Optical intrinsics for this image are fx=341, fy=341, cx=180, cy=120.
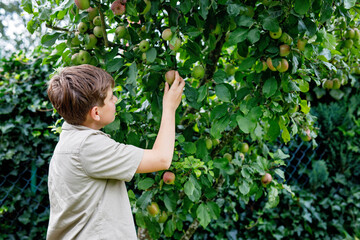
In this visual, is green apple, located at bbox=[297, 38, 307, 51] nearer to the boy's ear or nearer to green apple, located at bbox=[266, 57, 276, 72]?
green apple, located at bbox=[266, 57, 276, 72]

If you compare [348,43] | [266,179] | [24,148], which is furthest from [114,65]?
[24,148]

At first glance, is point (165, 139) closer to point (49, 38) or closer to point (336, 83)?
point (49, 38)

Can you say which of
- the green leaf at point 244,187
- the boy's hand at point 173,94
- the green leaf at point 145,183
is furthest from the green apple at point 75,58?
the green leaf at point 244,187

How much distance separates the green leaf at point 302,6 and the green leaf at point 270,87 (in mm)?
251

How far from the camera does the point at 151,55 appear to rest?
1156 millimetres

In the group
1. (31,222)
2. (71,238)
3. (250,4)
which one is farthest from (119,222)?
(31,222)

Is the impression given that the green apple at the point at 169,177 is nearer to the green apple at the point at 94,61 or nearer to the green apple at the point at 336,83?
the green apple at the point at 94,61

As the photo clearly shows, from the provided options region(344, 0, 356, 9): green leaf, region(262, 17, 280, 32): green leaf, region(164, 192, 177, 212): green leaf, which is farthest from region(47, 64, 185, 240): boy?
region(344, 0, 356, 9): green leaf

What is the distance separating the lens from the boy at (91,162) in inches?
42.2

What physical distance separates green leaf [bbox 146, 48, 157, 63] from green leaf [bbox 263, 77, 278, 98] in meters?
0.40

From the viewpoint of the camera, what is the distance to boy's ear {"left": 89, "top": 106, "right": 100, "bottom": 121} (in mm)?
1130

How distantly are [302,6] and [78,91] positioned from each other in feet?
2.46

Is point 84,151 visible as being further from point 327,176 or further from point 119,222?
point 327,176

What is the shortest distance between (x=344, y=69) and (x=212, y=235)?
1621 mm
